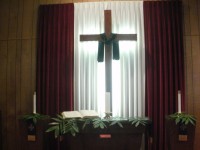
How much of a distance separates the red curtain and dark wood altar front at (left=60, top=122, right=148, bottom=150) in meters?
0.65

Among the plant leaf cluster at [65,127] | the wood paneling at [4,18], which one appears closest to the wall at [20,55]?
the wood paneling at [4,18]

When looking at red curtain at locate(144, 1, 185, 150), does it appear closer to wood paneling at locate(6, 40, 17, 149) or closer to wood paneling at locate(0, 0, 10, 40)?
wood paneling at locate(6, 40, 17, 149)

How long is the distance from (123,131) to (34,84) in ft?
5.69

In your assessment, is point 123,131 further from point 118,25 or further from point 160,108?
point 118,25

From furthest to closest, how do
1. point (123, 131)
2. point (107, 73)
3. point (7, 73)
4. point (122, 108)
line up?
point (7, 73), point (122, 108), point (107, 73), point (123, 131)

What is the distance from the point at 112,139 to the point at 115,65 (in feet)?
4.06

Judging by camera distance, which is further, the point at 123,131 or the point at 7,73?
the point at 7,73

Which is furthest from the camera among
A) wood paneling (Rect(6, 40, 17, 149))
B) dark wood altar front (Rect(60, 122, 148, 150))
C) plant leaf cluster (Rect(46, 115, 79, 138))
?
wood paneling (Rect(6, 40, 17, 149))

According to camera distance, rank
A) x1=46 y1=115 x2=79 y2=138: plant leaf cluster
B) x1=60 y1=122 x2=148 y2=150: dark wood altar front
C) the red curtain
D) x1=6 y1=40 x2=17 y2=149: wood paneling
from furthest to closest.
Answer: x1=6 y1=40 x2=17 y2=149: wood paneling
the red curtain
x1=60 y1=122 x2=148 y2=150: dark wood altar front
x1=46 y1=115 x2=79 y2=138: plant leaf cluster

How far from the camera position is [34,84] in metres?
4.11

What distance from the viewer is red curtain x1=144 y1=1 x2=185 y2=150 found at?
3.77 meters

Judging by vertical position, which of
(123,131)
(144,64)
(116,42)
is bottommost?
(123,131)

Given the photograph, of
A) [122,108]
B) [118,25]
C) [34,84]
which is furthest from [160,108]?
[34,84]

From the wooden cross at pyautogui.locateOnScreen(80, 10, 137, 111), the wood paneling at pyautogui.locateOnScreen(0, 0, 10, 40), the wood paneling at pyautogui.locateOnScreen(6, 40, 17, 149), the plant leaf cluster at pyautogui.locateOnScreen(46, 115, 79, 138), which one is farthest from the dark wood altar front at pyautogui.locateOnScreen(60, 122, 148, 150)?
the wood paneling at pyautogui.locateOnScreen(0, 0, 10, 40)
